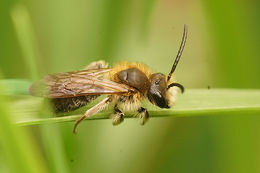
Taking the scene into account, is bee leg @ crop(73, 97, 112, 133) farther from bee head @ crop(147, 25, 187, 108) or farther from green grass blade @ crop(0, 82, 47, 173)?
green grass blade @ crop(0, 82, 47, 173)

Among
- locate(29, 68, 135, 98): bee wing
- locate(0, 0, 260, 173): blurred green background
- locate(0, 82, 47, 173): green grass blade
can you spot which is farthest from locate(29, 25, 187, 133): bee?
locate(0, 82, 47, 173): green grass blade

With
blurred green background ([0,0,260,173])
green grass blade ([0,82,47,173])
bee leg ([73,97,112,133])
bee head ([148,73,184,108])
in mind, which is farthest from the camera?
blurred green background ([0,0,260,173])

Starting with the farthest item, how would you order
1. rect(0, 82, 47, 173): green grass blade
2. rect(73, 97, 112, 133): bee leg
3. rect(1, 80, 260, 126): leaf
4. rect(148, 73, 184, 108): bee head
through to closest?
rect(148, 73, 184, 108): bee head
rect(73, 97, 112, 133): bee leg
rect(1, 80, 260, 126): leaf
rect(0, 82, 47, 173): green grass blade

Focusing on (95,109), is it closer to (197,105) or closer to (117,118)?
(117,118)

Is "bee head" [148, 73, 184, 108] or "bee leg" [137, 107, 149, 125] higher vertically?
"bee head" [148, 73, 184, 108]

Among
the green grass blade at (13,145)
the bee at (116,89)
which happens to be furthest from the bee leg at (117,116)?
the green grass blade at (13,145)

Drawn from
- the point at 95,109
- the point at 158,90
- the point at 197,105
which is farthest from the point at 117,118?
the point at 197,105

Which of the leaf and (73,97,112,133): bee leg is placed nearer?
the leaf
